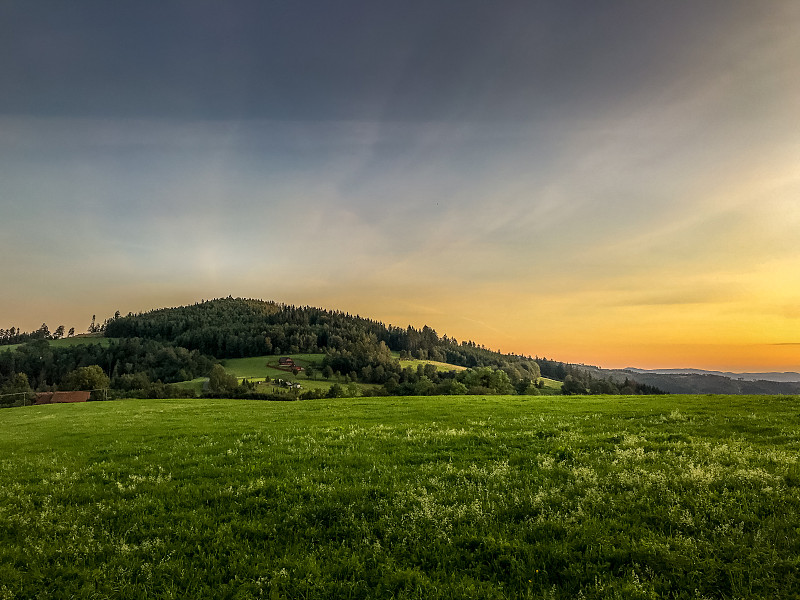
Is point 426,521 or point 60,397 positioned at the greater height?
point 426,521

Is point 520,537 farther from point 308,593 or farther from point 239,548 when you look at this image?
point 239,548

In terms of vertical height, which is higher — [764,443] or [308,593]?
[764,443]

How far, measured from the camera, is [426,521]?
924 centimetres

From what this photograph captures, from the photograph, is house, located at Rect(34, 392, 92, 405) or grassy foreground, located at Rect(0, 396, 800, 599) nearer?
grassy foreground, located at Rect(0, 396, 800, 599)

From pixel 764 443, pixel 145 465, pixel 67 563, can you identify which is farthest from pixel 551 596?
pixel 145 465

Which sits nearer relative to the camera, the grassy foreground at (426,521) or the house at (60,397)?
the grassy foreground at (426,521)

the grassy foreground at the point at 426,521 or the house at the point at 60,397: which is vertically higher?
the grassy foreground at the point at 426,521

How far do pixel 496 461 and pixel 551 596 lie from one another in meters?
7.25

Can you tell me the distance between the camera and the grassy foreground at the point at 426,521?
7.14 meters

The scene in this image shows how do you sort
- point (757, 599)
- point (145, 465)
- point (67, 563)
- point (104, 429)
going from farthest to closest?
point (104, 429), point (145, 465), point (67, 563), point (757, 599)

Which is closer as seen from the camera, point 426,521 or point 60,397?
point 426,521

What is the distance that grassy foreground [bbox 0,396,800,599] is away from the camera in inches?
281

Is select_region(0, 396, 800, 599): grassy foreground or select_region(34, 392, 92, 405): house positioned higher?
select_region(0, 396, 800, 599): grassy foreground

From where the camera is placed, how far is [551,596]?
6.56 meters
